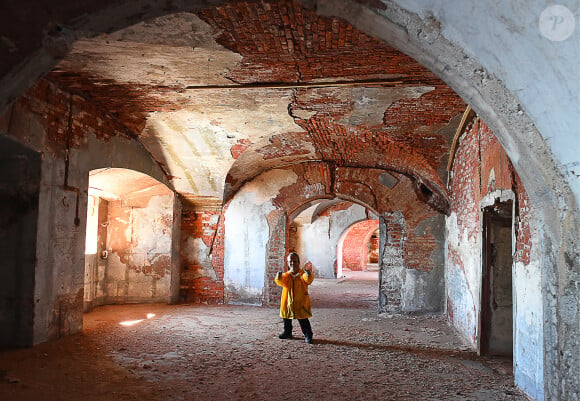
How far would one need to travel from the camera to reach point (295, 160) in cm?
954

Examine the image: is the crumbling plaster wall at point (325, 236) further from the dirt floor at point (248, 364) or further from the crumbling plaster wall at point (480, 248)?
the dirt floor at point (248, 364)

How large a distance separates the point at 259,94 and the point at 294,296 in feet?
8.88

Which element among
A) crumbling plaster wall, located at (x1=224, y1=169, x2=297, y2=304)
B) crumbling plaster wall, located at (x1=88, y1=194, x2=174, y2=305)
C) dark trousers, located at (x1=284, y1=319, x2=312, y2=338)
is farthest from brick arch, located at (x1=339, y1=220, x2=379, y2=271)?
dark trousers, located at (x1=284, y1=319, x2=312, y2=338)

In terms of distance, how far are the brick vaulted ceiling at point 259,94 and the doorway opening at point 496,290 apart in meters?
1.75

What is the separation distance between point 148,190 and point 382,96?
5.32 meters

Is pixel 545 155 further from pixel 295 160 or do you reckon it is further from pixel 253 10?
pixel 295 160

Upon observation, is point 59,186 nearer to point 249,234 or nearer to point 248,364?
point 248,364

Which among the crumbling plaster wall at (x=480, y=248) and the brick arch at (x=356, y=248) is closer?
the crumbling plaster wall at (x=480, y=248)

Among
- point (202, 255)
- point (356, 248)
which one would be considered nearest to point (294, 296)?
point (202, 255)

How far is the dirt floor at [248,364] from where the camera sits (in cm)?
427

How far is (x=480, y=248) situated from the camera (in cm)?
577

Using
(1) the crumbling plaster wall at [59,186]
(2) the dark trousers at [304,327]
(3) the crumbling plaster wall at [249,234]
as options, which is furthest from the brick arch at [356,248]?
(1) the crumbling plaster wall at [59,186]

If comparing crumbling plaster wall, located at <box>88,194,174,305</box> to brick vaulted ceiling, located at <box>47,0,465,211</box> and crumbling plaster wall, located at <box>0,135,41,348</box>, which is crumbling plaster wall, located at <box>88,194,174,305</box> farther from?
crumbling plaster wall, located at <box>0,135,41,348</box>

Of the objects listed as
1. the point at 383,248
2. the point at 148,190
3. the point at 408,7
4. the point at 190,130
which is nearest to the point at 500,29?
the point at 408,7
